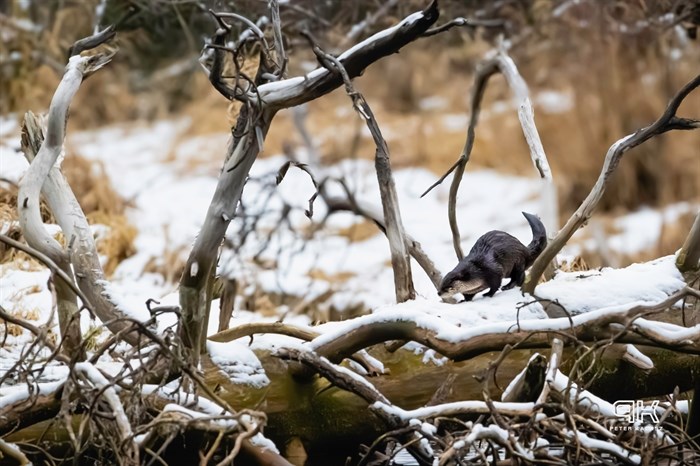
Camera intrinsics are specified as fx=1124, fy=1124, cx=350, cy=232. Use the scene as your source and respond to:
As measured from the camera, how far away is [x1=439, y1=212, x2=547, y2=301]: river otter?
417 cm

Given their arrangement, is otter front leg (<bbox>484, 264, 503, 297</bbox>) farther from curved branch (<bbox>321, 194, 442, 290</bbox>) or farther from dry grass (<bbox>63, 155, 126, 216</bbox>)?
dry grass (<bbox>63, 155, 126, 216</bbox>)

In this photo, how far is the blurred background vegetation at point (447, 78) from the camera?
649 cm

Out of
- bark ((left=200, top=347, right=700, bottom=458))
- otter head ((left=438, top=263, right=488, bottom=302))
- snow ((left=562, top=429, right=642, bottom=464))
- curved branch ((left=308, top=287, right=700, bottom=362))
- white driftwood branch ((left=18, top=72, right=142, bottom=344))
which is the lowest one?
snow ((left=562, top=429, right=642, bottom=464))

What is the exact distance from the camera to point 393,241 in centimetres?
436

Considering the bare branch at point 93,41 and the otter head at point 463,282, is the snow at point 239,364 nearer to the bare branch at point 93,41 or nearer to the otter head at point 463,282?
the otter head at point 463,282

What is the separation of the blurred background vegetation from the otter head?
163 cm

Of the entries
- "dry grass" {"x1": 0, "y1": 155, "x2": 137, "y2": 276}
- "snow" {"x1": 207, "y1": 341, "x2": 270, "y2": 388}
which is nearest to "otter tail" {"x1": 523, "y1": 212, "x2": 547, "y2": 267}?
"snow" {"x1": 207, "y1": 341, "x2": 270, "y2": 388}

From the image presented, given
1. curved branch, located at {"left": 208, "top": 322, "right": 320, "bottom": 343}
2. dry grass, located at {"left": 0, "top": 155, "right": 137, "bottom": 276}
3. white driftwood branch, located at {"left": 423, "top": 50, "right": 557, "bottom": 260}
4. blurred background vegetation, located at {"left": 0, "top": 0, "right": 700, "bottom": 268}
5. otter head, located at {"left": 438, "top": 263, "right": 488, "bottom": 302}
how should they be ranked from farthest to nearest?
dry grass, located at {"left": 0, "top": 155, "right": 137, "bottom": 276} < blurred background vegetation, located at {"left": 0, "top": 0, "right": 700, "bottom": 268} < white driftwood branch, located at {"left": 423, "top": 50, "right": 557, "bottom": 260} < otter head, located at {"left": 438, "top": 263, "right": 488, "bottom": 302} < curved branch, located at {"left": 208, "top": 322, "right": 320, "bottom": 343}

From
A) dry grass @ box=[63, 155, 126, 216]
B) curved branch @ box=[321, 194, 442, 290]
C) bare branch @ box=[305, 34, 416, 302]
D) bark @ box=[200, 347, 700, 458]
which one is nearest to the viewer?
bark @ box=[200, 347, 700, 458]

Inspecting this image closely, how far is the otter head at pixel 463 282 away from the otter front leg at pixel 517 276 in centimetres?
18

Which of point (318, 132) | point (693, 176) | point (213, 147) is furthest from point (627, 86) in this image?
point (213, 147)

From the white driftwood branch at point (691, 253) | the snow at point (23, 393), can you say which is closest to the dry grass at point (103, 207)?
the snow at point (23, 393)

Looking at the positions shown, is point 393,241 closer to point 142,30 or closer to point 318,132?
point 142,30

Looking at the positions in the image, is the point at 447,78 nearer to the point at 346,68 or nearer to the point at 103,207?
the point at 103,207
